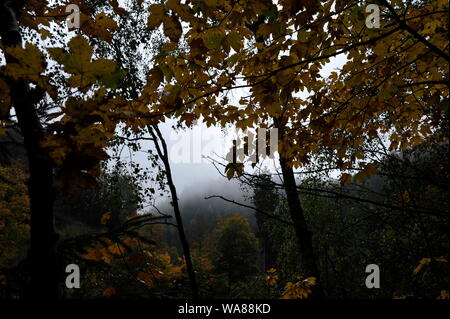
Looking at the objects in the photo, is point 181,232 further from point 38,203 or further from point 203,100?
point 38,203

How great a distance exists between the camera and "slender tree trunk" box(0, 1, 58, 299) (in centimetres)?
97

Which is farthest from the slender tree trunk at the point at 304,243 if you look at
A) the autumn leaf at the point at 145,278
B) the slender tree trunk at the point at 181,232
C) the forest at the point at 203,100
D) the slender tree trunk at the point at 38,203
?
the slender tree trunk at the point at 38,203

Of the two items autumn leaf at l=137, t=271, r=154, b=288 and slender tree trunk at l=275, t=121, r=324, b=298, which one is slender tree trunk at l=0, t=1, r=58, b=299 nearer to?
autumn leaf at l=137, t=271, r=154, b=288

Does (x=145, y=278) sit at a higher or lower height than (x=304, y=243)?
lower

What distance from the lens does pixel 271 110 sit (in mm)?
2047

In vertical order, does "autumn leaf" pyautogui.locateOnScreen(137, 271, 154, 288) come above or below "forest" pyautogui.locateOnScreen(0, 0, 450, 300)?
below

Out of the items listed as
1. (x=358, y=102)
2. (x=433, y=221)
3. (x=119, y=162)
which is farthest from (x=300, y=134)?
(x=433, y=221)

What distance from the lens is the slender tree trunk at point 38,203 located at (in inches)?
38.3

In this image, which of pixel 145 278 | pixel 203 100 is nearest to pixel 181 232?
pixel 145 278

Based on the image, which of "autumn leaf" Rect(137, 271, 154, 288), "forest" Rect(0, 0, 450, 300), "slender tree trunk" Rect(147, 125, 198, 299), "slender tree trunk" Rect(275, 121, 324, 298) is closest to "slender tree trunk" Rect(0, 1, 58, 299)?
"forest" Rect(0, 0, 450, 300)

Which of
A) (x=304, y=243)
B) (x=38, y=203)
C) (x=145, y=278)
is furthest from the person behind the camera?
(x=304, y=243)

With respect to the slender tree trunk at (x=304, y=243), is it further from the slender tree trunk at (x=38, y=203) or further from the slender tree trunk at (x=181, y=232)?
the slender tree trunk at (x=38, y=203)

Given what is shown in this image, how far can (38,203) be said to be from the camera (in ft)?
3.26

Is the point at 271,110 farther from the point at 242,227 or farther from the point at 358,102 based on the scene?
the point at 242,227
